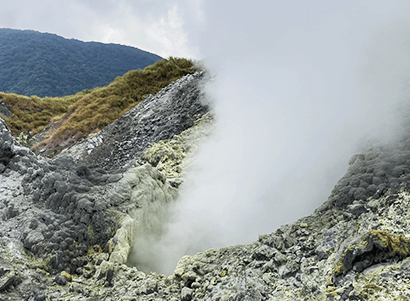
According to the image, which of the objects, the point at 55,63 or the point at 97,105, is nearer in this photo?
the point at 97,105

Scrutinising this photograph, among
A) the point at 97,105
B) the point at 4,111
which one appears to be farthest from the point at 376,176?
the point at 4,111

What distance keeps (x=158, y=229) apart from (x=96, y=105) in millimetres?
16432

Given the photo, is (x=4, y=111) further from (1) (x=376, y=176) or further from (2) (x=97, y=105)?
(1) (x=376, y=176)

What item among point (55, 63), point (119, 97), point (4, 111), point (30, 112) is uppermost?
point (55, 63)

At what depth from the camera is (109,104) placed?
20766 mm

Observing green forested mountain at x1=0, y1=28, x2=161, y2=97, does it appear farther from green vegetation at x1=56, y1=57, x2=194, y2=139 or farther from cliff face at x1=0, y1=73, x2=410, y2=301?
cliff face at x1=0, y1=73, x2=410, y2=301

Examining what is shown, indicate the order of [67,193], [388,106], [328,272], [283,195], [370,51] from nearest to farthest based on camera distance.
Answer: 1. [328,272]
2. [67,193]
3. [388,106]
4. [283,195]
5. [370,51]

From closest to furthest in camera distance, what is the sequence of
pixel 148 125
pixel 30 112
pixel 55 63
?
pixel 148 125, pixel 30 112, pixel 55 63

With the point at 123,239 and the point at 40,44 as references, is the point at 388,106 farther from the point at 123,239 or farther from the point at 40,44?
the point at 40,44

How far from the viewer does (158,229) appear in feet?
22.8

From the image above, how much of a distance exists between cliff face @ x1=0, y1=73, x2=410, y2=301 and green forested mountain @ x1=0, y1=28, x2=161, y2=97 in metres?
52.3

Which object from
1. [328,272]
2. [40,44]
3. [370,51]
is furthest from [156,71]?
[40,44]

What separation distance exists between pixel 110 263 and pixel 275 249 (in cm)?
280

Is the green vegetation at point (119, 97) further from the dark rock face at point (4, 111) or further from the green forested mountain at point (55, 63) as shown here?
the green forested mountain at point (55, 63)
